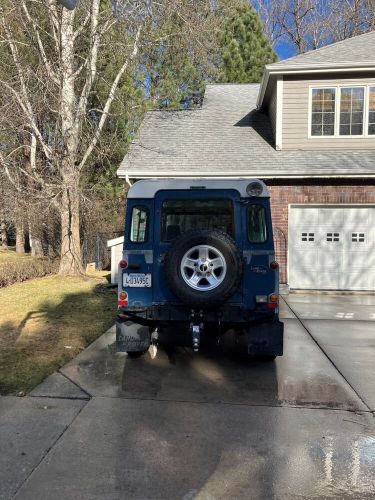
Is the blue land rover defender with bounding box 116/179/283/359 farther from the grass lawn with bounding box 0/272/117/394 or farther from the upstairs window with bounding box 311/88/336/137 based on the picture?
the upstairs window with bounding box 311/88/336/137

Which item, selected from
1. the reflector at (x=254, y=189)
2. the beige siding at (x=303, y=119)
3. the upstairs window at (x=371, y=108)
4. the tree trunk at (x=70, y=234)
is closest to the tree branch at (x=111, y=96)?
the tree trunk at (x=70, y=234)

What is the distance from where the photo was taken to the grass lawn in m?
5.41

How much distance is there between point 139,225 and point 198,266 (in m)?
1.03

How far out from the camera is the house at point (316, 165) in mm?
11961

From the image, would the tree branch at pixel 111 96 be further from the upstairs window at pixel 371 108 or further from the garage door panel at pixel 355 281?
the garage door panel at pixel 355 281

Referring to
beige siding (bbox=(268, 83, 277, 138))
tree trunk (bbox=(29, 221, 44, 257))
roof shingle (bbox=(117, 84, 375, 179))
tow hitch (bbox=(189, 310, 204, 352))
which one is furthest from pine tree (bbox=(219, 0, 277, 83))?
tow hitch (bbox=(189, 310, 204, 352))

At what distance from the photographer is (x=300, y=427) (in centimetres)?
404

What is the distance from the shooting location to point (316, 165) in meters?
11.9

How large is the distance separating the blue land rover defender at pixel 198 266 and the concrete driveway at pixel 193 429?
1.57 ft

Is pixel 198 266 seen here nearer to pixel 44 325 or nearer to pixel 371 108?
pixel 44 325

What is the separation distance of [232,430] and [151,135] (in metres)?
11.8

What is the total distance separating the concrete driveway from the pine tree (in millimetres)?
18946

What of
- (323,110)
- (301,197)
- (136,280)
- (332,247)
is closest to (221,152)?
(301,197)

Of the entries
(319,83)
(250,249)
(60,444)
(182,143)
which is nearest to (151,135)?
(182,143)
